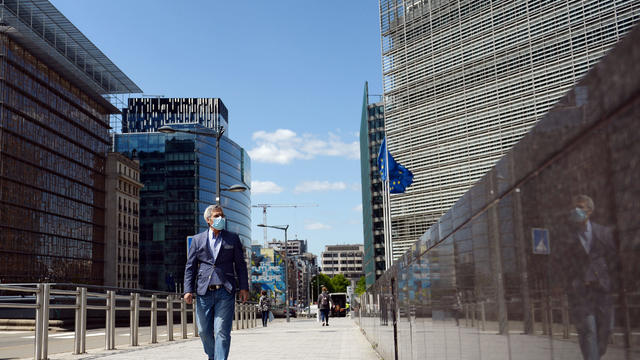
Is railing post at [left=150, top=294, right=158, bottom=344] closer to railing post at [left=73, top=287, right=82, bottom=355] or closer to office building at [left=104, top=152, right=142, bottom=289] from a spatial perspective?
railing post at [left=73, top=287, right=82, bottom=355]

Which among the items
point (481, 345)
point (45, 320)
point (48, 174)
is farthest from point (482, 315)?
point (48, 174)

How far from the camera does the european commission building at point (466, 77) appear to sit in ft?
252

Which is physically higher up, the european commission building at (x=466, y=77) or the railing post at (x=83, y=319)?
the european commission building at (x=466, y=77)

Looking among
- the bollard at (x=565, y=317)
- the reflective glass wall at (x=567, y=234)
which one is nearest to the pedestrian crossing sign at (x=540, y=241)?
the reflective glass wall at (x=567, y=234)

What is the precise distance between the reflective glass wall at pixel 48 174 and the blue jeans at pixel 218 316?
234 feet

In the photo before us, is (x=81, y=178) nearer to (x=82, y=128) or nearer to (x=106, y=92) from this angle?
(x=82, y=128)

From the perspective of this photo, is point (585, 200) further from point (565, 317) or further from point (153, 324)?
point (153, 324)

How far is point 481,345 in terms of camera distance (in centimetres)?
276

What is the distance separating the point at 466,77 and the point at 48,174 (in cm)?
5446

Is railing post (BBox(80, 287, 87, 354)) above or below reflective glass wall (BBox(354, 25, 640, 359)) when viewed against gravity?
below

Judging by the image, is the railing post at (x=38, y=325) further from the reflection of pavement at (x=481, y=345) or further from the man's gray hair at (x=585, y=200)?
the man's gray hair at (x=585, y=200)

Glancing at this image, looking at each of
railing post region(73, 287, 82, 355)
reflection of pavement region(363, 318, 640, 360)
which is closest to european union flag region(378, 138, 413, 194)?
railing post region(73, 287, 82, 355)

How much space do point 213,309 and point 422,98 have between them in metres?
87.2

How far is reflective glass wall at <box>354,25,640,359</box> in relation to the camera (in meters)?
1.19
